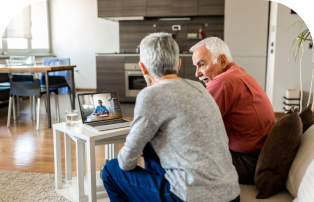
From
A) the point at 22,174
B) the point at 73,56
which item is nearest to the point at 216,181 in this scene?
the point at 22,174

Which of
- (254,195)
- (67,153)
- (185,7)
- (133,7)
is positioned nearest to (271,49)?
(185,7)

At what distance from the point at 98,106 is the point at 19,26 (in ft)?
15.4

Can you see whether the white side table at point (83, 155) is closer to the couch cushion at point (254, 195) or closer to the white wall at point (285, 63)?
the couch cushion at point (254, 195)

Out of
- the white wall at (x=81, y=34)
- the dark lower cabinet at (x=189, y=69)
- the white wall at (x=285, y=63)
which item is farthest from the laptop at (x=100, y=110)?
the white wall at (x=81, y=34)

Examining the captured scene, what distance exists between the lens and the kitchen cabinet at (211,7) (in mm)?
5751

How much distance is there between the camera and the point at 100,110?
1.99m

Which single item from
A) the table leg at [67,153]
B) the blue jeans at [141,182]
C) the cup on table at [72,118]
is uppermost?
the cup on table at [72,118]

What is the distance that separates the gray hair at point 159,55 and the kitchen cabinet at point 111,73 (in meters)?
4.82

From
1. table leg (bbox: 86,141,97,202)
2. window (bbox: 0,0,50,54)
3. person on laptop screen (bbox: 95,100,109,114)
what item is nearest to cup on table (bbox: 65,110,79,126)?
person on laptop screen (bbox: 95,100,109,114)

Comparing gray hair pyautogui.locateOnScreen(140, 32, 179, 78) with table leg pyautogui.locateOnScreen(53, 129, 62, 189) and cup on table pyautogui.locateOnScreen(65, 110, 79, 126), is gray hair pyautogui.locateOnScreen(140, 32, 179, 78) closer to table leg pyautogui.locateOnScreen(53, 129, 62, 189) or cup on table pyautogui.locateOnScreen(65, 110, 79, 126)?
cup on table pyautogui.locateOnScreen(65, 110, 79, 126)

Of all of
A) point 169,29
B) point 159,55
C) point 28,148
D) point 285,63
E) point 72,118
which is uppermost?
point 169,29

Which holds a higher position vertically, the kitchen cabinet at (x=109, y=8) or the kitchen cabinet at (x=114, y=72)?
the kitchen cabinet at (x=109, y=8)

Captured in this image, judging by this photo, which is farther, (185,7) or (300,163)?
(185,7)

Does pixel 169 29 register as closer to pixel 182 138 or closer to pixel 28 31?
pixel 28 31
